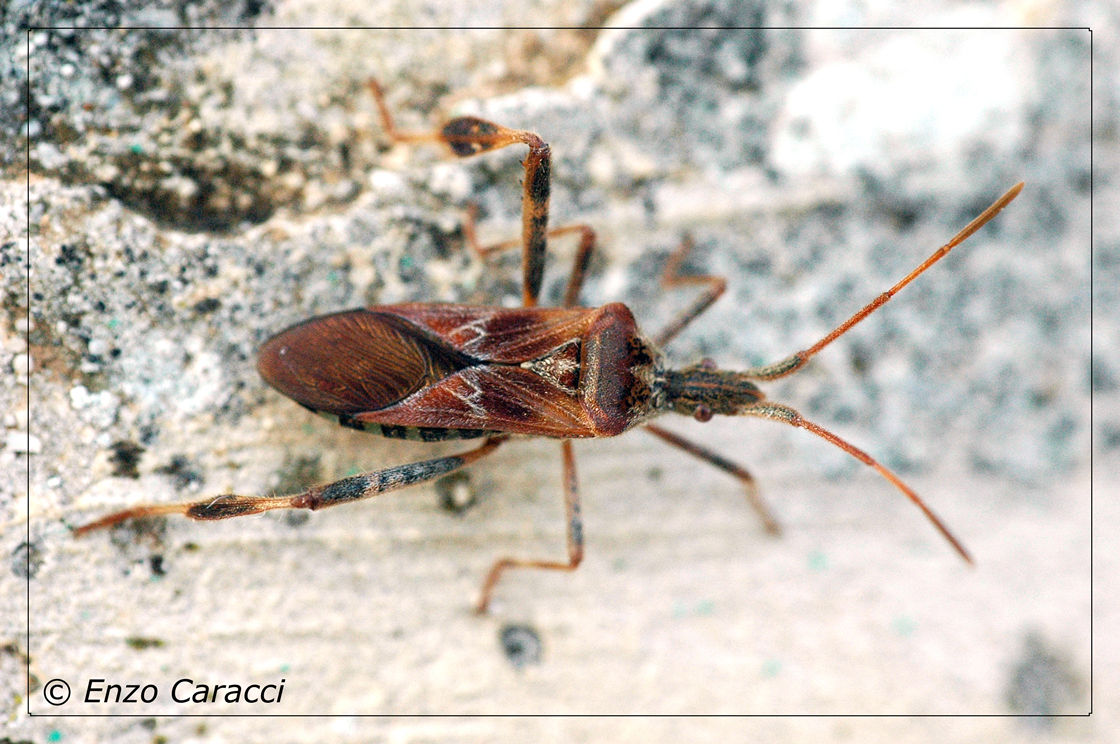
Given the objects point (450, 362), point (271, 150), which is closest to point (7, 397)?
point (271, 150)

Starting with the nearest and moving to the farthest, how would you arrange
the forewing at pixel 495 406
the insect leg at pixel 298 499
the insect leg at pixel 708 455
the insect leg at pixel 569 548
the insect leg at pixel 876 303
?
1. the insect leg at pixel 876 303
2. the insect leg at pixel 298 499
3. the forewing at pixel 495 406
4. the insect leg at pixel 569 548
5. the insect leg at pixel 708 455

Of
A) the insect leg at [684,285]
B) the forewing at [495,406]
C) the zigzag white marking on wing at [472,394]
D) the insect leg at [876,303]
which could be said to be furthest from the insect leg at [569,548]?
the insect leg at [876,303]

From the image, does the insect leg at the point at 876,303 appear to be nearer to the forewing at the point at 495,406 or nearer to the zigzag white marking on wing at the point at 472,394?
the forewing at the point at 495,406

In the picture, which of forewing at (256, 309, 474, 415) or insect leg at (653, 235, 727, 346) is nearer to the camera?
forewing at (256, 309, 474, 415)

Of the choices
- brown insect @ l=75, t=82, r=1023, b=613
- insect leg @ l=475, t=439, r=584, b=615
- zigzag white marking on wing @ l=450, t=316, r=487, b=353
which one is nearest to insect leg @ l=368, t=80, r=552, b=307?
brown insect @ l=75, t=82, r=1023, b=613

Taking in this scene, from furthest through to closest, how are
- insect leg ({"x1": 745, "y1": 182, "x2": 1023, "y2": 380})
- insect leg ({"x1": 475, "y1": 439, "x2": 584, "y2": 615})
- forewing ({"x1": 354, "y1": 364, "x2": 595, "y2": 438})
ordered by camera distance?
insect leg ({"x1": 475, "y1": 439, "x2": 584, "y2": 615}), forewing ({"x1": 354, "y1": 364, "x2": 595, "y2": 438}), insect leg ({"x1": 745, "y1": 182, "x2": 1023, "y2": 380})

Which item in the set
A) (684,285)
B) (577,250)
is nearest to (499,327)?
(577,250)

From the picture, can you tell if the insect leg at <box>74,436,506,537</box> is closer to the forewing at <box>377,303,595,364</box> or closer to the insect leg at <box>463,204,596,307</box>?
the forewing at <box>377,303,595,364</box>
